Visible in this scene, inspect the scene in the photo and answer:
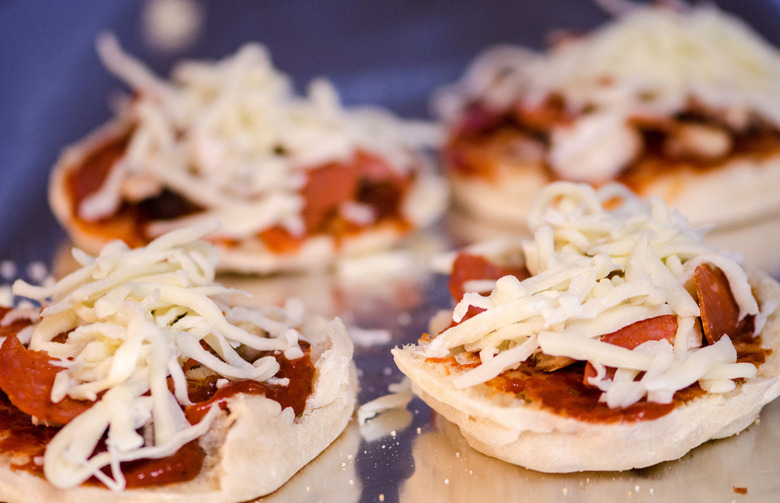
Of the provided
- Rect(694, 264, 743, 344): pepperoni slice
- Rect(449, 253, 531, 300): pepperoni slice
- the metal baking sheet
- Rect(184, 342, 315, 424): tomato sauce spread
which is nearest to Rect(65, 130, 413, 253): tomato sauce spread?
the metal baking sheet

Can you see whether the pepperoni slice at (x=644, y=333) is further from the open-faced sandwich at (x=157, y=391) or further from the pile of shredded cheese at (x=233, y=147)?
the pile of shredded cheese at (x=233, y=147)

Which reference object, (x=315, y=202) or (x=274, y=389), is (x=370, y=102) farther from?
(x=274, y=389)

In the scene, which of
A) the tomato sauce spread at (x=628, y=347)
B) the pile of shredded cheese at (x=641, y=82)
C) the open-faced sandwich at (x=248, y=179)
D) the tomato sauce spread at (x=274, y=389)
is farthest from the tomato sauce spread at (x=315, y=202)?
the tomato sauce spread at (x=628, y=347)

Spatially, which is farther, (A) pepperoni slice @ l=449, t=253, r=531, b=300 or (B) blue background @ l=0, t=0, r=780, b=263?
(B) blue background @ l=0, t=0, r=780, b=263

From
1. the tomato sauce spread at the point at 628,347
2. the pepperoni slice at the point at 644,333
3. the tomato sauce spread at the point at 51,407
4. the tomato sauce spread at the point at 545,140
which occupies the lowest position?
the tomato sauce spread at the point at 545,140

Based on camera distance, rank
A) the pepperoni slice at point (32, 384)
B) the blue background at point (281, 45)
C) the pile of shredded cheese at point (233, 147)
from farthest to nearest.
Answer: the blue background at point (281, 45) < the pile of shredded cheese at point (233, 147) < the pepperoni slice at point (32, 384)

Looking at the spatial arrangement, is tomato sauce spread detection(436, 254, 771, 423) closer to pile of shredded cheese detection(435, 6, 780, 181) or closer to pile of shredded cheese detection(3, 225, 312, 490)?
pile of shredded cheese detection(3, 225, 312, 490)
